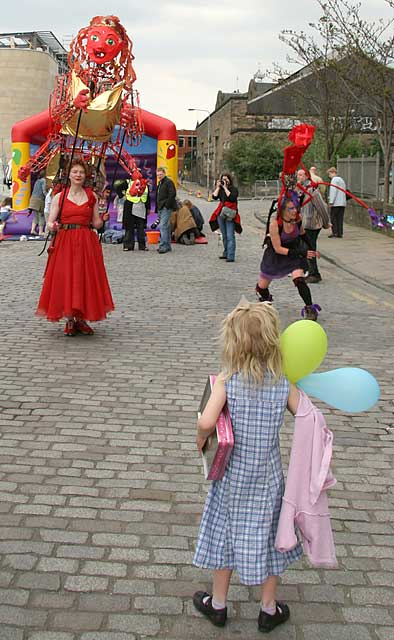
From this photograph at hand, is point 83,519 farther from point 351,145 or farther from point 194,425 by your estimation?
point 351,145

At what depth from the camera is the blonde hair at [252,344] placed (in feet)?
9.16

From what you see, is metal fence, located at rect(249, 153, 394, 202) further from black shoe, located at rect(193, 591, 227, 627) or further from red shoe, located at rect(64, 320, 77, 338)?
black shoe, located at rect(193, 591, 227, 627)

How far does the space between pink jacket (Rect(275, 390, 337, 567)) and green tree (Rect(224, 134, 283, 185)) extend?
5462 centimetres

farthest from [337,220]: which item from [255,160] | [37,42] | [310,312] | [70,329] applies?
[37,42]

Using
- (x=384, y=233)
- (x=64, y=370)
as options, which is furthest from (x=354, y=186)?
(x=64, y=370)

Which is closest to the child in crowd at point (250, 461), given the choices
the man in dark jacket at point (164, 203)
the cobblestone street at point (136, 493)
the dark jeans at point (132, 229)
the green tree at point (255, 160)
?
the cobblestone street at point (136, 493)

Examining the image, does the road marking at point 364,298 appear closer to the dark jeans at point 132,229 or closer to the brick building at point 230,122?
the dark jeans at point 132,229

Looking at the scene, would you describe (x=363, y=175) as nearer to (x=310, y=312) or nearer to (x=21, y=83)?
(x=310, y=312)

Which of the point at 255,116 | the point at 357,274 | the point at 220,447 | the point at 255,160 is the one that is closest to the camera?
the point at 220,447

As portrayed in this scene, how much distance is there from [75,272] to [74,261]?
122 millimetres

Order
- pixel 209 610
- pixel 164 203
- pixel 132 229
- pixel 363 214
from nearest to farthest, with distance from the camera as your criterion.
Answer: pixel 209 610 < pixel 164 203 < pixel 132 229 < pixel 363 214

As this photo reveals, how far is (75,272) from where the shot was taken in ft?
25.7

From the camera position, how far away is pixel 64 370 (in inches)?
270

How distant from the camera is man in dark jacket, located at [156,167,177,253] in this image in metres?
17.2
